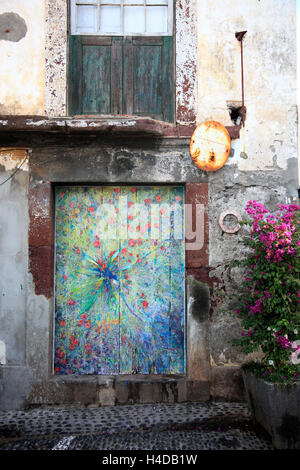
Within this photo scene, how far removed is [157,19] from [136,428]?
179 inches

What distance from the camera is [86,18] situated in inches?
200

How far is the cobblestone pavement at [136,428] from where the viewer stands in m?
3.80

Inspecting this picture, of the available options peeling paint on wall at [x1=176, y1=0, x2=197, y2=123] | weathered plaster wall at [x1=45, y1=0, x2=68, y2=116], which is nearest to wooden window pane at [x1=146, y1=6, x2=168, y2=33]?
peeling paint on wall at [x1=176, y1=0, x2=197, y2=123]

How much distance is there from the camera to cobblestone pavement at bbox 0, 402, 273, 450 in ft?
12.5

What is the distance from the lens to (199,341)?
475 cm

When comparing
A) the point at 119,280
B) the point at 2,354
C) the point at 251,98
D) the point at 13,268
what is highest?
the point at 251,98

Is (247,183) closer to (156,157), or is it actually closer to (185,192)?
(185,192)

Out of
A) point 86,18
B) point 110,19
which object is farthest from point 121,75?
point 86,18

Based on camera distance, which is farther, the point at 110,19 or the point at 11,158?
the point at 110,19

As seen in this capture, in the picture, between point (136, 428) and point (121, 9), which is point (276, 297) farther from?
point (121, 9)

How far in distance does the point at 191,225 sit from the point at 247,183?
31.0 inches

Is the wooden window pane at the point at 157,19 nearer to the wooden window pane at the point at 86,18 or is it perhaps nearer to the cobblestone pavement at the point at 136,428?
the wooden window pane at the point at 86,18

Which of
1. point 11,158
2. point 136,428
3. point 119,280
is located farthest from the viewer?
point 119,280
